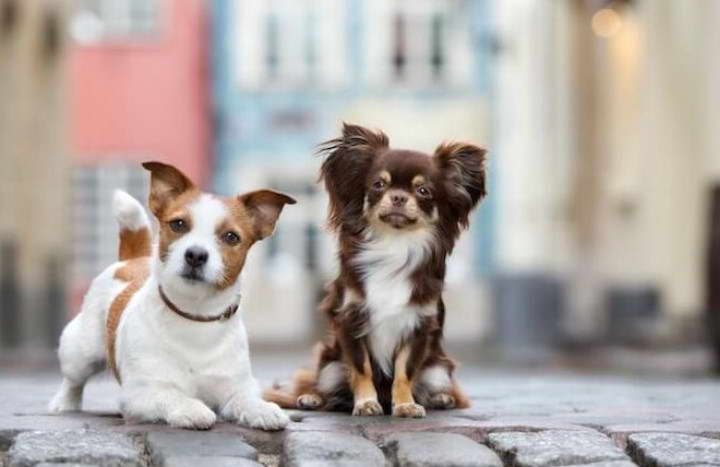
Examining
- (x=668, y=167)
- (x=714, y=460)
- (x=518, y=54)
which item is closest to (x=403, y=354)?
(x=714, y=460)

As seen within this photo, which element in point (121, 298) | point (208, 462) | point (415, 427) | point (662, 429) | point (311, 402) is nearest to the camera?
point (208, 462)

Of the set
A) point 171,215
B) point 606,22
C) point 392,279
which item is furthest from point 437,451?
point 606,22

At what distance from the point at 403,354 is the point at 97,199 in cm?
2395

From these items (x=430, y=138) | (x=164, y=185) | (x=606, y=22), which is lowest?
(x=164, y=185)

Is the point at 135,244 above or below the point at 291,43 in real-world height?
below

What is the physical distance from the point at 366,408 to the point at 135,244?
121 centimetres

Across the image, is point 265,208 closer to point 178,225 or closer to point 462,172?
point 178,225

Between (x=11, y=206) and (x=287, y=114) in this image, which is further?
(x=287, y=114)

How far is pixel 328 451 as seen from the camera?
5164 millimetres

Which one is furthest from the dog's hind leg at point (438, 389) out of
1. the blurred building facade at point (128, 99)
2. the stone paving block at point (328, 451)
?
the blurred building facade at point (128, 99)

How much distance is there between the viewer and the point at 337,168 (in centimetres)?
612

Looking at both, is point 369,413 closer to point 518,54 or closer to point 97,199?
point 518,54

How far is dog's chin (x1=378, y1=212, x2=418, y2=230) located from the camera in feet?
19.3

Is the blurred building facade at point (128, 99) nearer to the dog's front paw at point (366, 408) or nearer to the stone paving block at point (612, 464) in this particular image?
the dog's front paw at point (366, 408)
